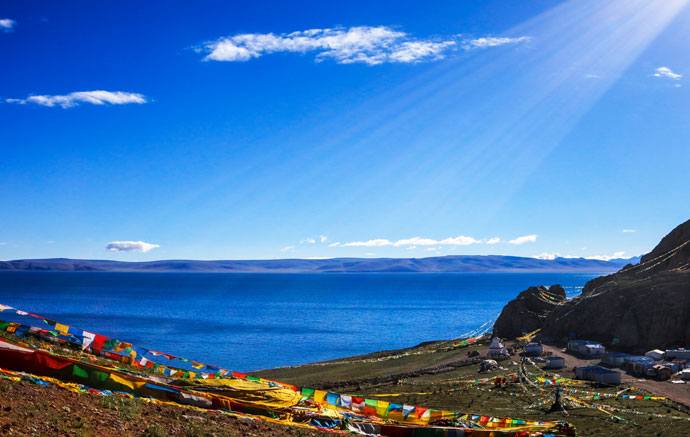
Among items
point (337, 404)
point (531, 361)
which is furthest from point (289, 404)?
point (531, 361)

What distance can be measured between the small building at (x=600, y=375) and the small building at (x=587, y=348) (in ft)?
40.8

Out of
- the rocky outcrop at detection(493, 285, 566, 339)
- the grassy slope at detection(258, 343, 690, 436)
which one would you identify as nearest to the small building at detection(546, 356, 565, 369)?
the grassy slope at detection(258, 343, 690, 436)

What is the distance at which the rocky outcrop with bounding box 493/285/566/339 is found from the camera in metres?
77.3

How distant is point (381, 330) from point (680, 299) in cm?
7379

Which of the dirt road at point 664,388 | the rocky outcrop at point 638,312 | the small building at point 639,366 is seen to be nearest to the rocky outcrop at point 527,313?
the rocky outcrop at point 638,312

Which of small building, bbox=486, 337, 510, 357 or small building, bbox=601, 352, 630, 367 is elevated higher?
small building, bbox=601, 352, 630, 367

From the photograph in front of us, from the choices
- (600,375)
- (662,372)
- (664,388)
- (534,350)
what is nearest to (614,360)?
(662,372)

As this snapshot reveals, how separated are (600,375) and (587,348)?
51.5ft

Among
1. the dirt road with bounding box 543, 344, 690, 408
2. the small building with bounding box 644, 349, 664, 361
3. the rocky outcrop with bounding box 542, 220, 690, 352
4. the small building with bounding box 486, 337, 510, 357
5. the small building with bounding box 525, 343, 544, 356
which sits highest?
the rocky outcrop with bounding box 542, 220, 690, 352

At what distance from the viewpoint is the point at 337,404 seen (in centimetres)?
2509

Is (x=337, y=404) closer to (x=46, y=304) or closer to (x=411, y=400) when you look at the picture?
(x=411, y=400)

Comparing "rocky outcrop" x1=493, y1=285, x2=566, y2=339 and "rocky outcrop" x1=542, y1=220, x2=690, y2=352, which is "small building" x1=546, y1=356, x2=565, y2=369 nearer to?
"rocky outcrop" x1=542, y1=220, x2=690, y2=352

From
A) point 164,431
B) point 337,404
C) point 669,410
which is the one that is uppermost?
point 164,431

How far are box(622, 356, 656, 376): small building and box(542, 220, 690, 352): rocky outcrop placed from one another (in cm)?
1107
